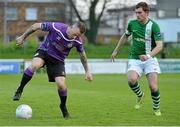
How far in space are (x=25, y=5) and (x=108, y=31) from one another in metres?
26.2

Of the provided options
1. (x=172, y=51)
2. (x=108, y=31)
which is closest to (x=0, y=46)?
(x=172, y=51)

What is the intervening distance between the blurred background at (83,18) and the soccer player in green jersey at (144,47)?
94.4ft

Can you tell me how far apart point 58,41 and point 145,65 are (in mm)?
2236

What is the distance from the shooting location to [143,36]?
42.7 feet

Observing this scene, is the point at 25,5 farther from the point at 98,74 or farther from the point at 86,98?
the point at 86,98

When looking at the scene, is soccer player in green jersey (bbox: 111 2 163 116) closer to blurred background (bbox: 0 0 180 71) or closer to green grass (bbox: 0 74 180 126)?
green grass (bbox: 0 74 180 126)

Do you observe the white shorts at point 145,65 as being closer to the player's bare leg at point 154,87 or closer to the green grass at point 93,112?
the player's bare leg at point 154,87

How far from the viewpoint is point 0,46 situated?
5469 centimetres

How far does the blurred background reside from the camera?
53906 millimetres

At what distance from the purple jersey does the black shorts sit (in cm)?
8

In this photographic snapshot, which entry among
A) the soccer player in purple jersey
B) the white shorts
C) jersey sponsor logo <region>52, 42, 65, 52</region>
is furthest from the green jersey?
jersey sponsor logo <region>52, 42, 65, 52</region>

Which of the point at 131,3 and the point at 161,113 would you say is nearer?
the point at 161,113

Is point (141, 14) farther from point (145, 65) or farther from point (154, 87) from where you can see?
point (154, 87)

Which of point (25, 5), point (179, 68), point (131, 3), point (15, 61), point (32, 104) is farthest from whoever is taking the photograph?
point (25, 5)
